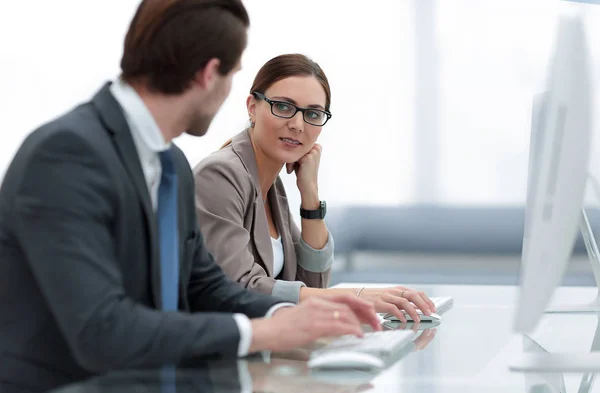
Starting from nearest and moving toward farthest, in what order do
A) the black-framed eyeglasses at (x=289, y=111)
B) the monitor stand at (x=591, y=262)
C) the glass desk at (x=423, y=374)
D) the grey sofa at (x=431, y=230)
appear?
1. the glass desk at (x=423, y=374)
2. the monitor stand at (x=591, y=262)
3. the black-framed eyeglasses at (x=289, y=111)
4. the grey sofa at (x=431, y=230)

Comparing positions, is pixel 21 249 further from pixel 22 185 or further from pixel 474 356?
pixel 474 356

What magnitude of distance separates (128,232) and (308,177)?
1335 millimetres

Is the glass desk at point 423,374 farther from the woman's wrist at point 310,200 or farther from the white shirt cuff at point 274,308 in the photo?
the woman's wrist at point 310,200

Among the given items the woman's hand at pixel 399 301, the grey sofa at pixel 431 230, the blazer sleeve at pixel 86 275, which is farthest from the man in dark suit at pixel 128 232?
the grey sofa at pixel 431 230

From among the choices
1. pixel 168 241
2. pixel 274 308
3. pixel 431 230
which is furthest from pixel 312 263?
pixel 431 230

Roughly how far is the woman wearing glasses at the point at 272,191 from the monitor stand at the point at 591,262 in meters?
0.45

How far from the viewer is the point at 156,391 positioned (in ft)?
3.45

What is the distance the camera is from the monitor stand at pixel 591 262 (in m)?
1.68

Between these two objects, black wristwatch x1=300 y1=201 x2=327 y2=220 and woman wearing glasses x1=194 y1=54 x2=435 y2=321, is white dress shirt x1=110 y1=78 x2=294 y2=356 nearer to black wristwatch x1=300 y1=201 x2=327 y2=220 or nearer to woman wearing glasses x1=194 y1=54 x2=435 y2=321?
woman wearing glasses x1=194 y1=54 x2=435 y2=321

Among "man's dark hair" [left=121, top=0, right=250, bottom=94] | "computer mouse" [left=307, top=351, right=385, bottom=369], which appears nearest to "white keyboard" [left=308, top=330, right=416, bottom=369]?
"computer mouse" [left=307, top=351, right=385, bottom=369]

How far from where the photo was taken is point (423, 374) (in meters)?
1.23

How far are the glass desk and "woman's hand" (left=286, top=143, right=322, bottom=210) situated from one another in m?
0.97

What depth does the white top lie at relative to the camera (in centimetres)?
235

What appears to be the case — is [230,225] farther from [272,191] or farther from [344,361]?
[344,361]
